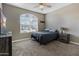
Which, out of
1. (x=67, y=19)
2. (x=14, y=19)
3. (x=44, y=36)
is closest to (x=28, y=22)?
(x=14, y=19)

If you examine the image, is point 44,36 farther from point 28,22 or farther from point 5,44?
point 5,44

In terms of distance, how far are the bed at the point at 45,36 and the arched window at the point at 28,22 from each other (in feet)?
1.95

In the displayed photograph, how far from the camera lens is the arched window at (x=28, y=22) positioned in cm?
369

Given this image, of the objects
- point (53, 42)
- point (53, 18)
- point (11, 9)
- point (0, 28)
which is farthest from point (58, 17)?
point (0, 28)

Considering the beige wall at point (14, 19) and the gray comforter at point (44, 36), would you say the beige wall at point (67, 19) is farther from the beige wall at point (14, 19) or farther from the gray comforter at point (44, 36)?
the beige wall at point (14, 19)

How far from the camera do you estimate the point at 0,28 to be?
→ 2.57 meters

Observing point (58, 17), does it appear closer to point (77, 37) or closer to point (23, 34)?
point (77, 37)

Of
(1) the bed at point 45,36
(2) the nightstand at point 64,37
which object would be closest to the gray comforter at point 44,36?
(1) the bed at point 45,36

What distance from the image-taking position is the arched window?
3.69 m

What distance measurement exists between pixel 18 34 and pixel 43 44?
4.90 feet

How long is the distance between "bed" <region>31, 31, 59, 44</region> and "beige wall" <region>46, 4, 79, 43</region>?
1.55 feet

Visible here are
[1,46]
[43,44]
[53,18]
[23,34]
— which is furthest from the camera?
[43,44]

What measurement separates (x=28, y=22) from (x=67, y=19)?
2066 millimetres

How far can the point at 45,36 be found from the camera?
15.0 ft
